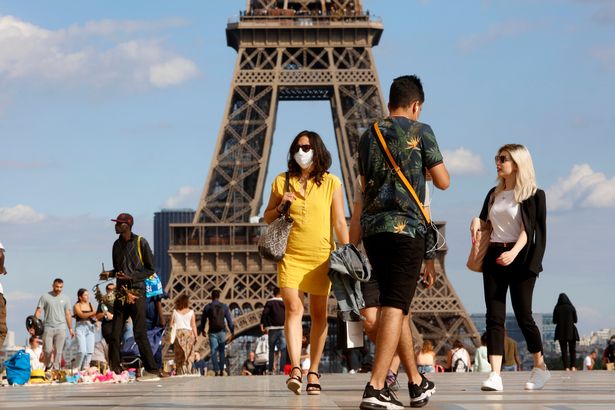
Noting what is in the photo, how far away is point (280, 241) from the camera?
10664 mm

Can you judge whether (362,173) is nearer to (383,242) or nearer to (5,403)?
(383,242)

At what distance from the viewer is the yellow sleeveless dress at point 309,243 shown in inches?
417

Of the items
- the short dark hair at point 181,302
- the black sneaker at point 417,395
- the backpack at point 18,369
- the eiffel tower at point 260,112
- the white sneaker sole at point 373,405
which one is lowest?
the white sneaker sole at point 373,405

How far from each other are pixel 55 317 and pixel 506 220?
36.7 feet

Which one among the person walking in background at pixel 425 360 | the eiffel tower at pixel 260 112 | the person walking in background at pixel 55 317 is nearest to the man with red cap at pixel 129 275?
the person walking in background at pixel 55 317

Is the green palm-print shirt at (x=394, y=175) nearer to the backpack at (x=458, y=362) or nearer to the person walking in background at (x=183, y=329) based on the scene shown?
the person walking in background at (x=183, y=329)

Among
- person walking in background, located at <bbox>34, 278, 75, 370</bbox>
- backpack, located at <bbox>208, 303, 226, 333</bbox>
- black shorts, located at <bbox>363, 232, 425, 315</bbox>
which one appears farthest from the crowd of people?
backpack, located at <bbox>208, 303, 226, 333</bbox>

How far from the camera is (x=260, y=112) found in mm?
56531

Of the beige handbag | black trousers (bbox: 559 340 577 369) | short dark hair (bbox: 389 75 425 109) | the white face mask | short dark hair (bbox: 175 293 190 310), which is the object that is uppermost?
short dark hair (bbox: 389 75 425 109)

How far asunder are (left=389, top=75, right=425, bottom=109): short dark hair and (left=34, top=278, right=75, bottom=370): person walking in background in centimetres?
1264

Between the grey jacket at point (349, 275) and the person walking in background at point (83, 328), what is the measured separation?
39.5 feet

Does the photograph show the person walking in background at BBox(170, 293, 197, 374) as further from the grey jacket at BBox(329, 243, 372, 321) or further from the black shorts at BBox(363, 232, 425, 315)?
the black shorts at BBox(363, 232, 425, 315)

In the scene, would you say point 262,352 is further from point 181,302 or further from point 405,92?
point 405,92

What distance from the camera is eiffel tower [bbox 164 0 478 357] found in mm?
54625
